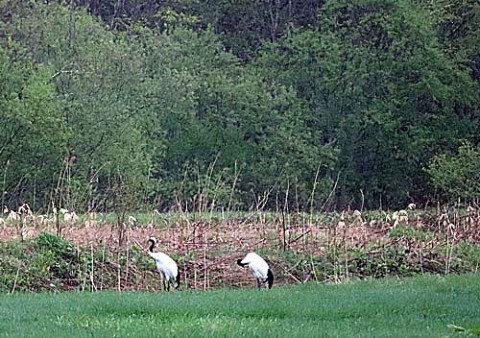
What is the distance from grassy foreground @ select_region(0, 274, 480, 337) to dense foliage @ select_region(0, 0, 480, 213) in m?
19.4

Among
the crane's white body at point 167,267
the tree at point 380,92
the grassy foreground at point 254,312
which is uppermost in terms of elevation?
the tree at point 380,92

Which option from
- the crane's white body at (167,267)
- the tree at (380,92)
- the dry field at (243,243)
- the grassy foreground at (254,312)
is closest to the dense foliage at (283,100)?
the tree at (380,92)

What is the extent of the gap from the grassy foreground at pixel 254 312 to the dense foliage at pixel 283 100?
1937cm

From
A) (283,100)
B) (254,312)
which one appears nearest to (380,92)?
(283,100)

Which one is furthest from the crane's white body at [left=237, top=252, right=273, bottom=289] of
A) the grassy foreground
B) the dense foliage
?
the dense foliage

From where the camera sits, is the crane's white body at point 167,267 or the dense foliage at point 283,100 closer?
the crane's white body at point 167,267

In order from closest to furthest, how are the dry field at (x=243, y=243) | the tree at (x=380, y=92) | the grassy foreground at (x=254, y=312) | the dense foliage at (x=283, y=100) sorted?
the grassy foreground at (x=254, y=312)
the dry field at (x=243, y=243)
the dense foliage at (x=283, y=100)
the tree at (x=380, y=92)

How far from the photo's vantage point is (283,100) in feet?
140

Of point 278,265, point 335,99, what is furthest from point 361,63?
point 278,265

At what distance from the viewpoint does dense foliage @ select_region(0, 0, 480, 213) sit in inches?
1478

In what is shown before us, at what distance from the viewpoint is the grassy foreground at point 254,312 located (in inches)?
469

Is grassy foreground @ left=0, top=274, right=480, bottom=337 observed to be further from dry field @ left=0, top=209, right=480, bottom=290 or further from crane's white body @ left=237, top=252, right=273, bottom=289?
dry field @ left=0, top=209, right=480, bottom=290

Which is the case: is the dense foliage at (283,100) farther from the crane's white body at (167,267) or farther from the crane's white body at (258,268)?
the crane's white body at (258,268)

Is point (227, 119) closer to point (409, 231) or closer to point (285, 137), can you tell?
point (285, 137)
